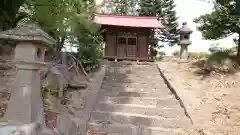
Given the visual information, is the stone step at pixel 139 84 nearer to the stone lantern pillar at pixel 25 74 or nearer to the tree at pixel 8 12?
the tree at pixel 8 12

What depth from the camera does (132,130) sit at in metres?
5.57

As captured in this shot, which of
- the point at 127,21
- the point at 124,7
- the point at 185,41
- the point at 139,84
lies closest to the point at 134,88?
the point at 139,84

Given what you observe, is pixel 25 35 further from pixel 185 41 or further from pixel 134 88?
pixel 185 41

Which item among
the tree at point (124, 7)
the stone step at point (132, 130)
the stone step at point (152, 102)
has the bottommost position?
the stone step at point (132, 130)

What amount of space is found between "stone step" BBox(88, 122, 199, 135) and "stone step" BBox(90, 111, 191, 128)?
22 centimetres

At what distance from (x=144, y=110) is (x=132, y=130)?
1099 millimetres

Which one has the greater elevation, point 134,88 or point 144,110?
point 134,88

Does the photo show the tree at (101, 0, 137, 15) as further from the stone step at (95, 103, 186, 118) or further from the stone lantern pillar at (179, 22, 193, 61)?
the stone step at (95, 103, 186, 118)

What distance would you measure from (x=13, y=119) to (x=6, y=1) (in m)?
6.50

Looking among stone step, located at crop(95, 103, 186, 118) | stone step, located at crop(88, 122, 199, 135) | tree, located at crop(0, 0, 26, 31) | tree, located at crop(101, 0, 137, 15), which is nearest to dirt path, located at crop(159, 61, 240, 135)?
stone step, located at crop(95, 103, 186, 118)

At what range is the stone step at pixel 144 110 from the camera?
21.0 ft

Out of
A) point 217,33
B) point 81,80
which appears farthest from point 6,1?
point 217,33

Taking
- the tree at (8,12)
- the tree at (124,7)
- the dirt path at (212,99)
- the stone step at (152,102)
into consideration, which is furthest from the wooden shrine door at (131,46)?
the tree at (124,7)

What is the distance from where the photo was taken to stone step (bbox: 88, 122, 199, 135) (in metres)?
5.48
